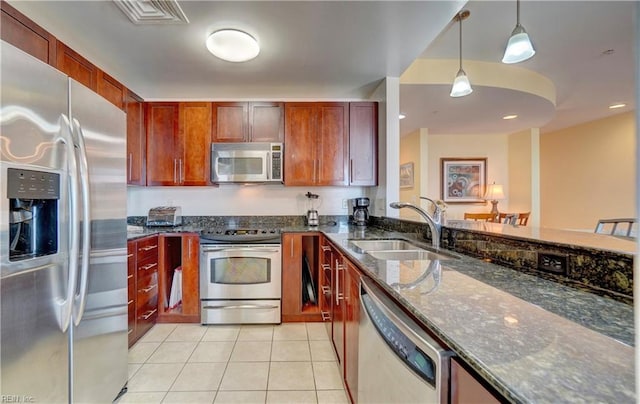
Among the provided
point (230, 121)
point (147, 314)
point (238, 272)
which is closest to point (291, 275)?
point (238, 272)

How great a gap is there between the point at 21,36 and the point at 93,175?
101cm

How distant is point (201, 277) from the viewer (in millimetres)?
2570

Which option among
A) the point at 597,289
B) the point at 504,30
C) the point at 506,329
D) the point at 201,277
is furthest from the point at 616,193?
the point at 201,277

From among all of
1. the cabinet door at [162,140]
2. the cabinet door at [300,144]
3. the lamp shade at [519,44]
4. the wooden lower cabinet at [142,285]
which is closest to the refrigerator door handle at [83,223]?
the wooden lower cabinet at [142,285]

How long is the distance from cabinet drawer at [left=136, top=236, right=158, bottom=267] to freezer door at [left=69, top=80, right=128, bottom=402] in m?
0.73

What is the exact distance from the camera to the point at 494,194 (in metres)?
5.28

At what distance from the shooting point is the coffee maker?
3094mm

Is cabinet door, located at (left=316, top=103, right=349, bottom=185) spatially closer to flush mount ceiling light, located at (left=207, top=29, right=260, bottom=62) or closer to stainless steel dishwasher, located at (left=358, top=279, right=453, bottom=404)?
flush mount ceiling light, located at (left=207, top=29, right=260, bottom=62)

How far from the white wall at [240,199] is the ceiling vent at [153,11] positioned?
1.75m

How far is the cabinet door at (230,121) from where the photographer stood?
2.97 meters

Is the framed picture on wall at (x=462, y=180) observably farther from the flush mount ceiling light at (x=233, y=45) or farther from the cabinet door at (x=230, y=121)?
the flush mount ceiling light at (x=233, y=45)

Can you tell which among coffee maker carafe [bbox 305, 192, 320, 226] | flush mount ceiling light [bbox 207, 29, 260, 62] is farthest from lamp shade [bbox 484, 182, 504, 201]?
flush mount ceiling light [bbox 207, 29, 260, 62]

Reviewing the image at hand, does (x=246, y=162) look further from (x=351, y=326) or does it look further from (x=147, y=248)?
(x=351, y=326)

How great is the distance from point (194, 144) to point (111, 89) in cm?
81
